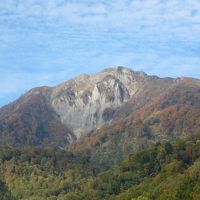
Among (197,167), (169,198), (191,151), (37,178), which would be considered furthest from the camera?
(37,178)

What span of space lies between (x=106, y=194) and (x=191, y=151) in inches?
1175

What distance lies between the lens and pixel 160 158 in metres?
172

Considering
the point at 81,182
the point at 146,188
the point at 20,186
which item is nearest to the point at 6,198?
the point at 20,186

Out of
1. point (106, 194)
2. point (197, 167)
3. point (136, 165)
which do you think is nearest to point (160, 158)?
point (136, 165)

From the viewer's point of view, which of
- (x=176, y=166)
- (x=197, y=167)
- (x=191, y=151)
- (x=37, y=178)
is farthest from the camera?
(x=37, y=178)

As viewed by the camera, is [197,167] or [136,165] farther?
[136,165]

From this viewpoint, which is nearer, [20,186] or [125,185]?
[125,185]

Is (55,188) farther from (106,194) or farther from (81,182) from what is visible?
(106,194)

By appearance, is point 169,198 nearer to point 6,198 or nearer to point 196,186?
point 196,186

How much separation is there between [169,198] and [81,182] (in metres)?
77.5

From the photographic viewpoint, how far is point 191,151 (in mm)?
169000

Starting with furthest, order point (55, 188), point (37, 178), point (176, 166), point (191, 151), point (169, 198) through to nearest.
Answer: point (37, 178) < point (55, 188) < point (191, 151) < point (176, 166) < point (169, 198)

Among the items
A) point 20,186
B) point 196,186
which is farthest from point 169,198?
point 20,186

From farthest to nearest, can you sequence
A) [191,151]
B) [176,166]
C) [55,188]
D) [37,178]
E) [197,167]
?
1. [37,178]
2. [55,188]
3. [191,151]
4. [176,166]
5. [197,167]
